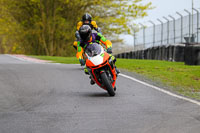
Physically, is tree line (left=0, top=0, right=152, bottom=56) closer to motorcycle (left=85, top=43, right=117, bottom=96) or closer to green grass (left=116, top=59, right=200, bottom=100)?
green grass (left=116, top=59, right=200, bottom=100)

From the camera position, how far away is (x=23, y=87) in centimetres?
1123

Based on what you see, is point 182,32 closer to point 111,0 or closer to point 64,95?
point 111,0

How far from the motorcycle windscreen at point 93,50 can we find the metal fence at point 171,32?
12.8 m

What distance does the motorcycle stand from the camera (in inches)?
376

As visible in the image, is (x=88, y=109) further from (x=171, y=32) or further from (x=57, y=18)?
(x=57, y=18)

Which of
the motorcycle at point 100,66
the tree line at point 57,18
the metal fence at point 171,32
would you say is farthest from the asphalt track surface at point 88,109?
the tree line at point 57,18

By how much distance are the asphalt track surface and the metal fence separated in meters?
12.2

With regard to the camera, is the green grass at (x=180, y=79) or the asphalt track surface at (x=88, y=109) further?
the green grass at (x=180, y=79)

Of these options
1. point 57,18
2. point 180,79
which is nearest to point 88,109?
point 180,79

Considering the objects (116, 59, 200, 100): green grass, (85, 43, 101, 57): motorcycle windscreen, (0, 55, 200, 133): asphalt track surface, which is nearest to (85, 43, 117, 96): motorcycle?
(85, 43, 101, 57): motorcycle windscreen

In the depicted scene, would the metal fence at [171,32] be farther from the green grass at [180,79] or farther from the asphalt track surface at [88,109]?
the asphalt track surface at [88,109]

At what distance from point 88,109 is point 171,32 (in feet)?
71.7

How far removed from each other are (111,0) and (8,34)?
11507 mm

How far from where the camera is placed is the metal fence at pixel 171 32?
24.6 meters
